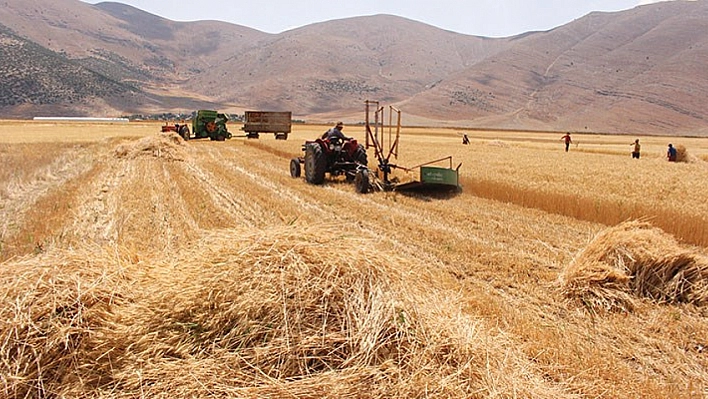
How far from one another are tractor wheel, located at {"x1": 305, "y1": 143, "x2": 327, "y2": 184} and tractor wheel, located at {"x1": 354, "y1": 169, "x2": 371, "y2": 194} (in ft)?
4.19

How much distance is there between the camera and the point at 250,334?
3.06 m

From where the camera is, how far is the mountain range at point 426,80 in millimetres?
97875

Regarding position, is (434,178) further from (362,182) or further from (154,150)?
(154,150)

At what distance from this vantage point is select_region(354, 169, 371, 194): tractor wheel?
1134cm

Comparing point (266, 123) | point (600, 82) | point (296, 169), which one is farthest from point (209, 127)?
point (600, 82)

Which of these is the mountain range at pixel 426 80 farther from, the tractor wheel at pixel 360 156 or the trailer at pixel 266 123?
the tractor wheel at pixel 360 156

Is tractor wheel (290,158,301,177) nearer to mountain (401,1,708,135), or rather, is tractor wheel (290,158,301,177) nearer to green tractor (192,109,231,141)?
green tractor (192,109,231,141)

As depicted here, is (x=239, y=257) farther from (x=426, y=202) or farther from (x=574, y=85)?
(x=574, y=85)

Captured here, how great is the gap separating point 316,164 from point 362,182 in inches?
63.2

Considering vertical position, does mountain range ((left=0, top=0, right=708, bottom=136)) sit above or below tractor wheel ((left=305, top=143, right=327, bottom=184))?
above

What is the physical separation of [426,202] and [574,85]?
120 meters

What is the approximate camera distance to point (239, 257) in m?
3.47

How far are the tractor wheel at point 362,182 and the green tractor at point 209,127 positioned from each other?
2174cm

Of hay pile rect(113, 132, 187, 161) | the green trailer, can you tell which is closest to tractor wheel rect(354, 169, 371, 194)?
the green trailer
